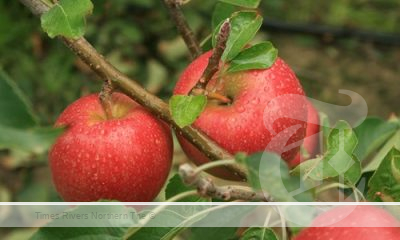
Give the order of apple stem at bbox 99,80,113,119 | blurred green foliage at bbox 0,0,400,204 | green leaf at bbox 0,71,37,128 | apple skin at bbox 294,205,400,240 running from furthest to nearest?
blurred green foliage at bbox 0,0,400,204, apple stem at bbox 99,80,113,119, apple skin at bbox 294,205,400,240, green leaf at bbox 0,71,37,128

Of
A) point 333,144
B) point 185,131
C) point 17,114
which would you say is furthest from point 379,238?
point 17,114

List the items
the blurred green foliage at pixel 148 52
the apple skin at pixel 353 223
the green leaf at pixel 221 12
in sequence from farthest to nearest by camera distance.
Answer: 1. the blurred green foliage at pixel 148 52
2. the green leaf at pixel 221 12
3. the apple skin at pixel 353 223

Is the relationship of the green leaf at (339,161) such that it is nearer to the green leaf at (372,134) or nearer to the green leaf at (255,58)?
the green leaf at (255,58)

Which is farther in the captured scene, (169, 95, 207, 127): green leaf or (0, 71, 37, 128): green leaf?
(169, 95, 207, 127): green leaf

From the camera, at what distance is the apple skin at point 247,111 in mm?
717

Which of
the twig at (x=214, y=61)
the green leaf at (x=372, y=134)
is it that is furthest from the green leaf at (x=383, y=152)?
the twig at (x=214, y=61)

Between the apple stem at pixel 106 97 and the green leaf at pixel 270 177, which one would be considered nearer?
the green leaf at pixel 270 177

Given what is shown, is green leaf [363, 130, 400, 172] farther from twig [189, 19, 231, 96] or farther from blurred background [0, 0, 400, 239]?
blurred background [0, 0, 400, 239]

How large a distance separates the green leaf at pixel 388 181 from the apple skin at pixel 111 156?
0.64ft

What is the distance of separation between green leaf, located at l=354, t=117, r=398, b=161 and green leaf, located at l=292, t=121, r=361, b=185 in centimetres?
25

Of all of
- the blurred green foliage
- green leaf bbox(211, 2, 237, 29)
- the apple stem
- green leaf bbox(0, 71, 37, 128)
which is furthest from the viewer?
the blurred green foliage

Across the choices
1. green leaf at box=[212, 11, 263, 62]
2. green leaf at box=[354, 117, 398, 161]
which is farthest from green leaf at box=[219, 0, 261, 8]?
green leaf at box=[354, 117, 398, 161]

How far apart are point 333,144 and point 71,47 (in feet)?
Result: 0.83

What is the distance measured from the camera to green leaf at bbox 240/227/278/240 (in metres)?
0.64
